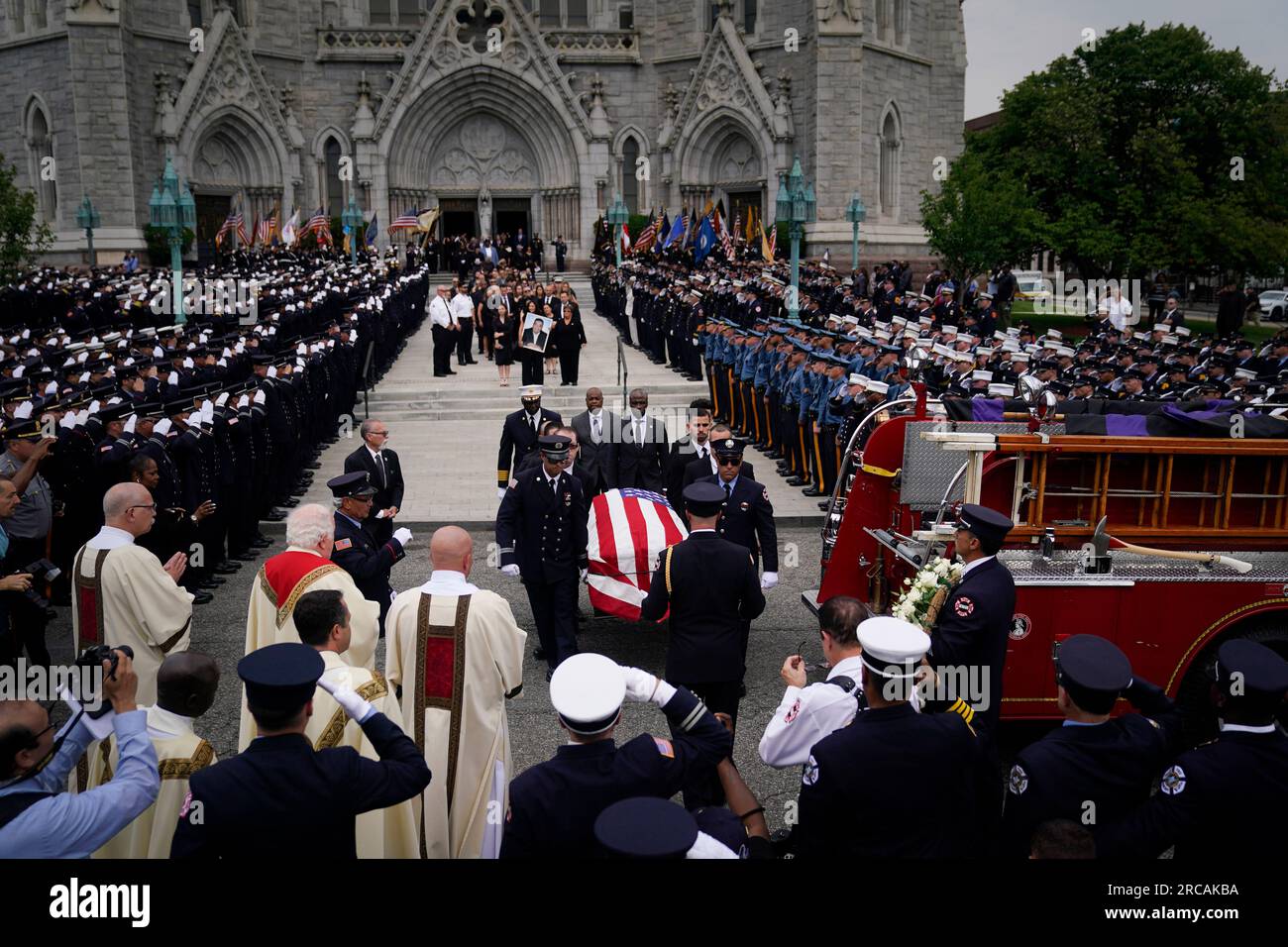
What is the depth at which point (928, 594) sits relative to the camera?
6516mm

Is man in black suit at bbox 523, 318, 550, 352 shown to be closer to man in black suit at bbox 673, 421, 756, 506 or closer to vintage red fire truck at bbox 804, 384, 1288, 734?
man in black suit at bbox 673, 421, 756, 506

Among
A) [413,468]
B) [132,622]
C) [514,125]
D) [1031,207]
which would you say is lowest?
[413,468]

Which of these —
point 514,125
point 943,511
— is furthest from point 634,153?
point 943,511

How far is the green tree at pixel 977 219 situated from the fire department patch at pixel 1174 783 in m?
29.9

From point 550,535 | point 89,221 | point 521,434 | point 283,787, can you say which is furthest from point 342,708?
point 89,221

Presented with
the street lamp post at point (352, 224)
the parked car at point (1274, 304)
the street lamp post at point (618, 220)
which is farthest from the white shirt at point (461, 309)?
the parked car at point (1274, 304)

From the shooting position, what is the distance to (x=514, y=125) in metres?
45.0

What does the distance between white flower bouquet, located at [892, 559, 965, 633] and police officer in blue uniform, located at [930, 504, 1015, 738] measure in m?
0.60

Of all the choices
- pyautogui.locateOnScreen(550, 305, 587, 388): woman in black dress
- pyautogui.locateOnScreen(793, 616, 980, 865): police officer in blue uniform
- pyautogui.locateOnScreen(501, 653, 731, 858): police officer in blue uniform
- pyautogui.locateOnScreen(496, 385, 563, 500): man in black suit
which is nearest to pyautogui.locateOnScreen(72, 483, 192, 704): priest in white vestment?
pyautogui.locateOnScreen(501, 653, 731, 858): police officer in blue uniform

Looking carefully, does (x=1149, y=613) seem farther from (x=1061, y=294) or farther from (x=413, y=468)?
(x=1061, y=294)

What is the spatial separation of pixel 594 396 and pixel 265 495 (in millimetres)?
4901

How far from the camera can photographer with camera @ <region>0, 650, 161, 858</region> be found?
3.41 m

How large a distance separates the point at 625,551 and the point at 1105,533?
11.7 feet

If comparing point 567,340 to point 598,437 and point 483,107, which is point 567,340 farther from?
point 483,107
